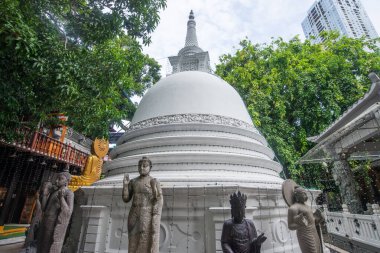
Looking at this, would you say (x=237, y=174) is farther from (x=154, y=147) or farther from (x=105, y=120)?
(x=105, y=120)

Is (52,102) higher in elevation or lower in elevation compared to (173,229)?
higher

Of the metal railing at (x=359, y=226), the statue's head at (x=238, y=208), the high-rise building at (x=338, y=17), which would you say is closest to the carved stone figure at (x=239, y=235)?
the statue's head at (x=238, y=208)

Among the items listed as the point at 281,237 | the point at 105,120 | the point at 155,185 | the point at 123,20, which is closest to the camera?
the point at 155,185

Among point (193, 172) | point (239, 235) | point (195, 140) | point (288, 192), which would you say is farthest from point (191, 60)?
point (239, 235)

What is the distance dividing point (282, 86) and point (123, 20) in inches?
401

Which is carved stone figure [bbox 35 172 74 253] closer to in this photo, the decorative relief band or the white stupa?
the white stupa

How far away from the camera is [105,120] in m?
8.66

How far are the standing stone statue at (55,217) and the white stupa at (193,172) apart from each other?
82cm

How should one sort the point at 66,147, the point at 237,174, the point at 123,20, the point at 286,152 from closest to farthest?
the point at 237,174, the point at 123,20, the point at 286,152, the point at 66,147

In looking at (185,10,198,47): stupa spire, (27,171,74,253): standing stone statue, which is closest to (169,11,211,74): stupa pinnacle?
(185,10,198,47): stupa spire

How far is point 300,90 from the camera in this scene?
12.9 meters

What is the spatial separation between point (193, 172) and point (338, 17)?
55984 millimetres

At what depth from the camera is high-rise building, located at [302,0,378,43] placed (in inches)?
1750

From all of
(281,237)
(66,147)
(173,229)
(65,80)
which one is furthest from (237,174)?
(66,147)
